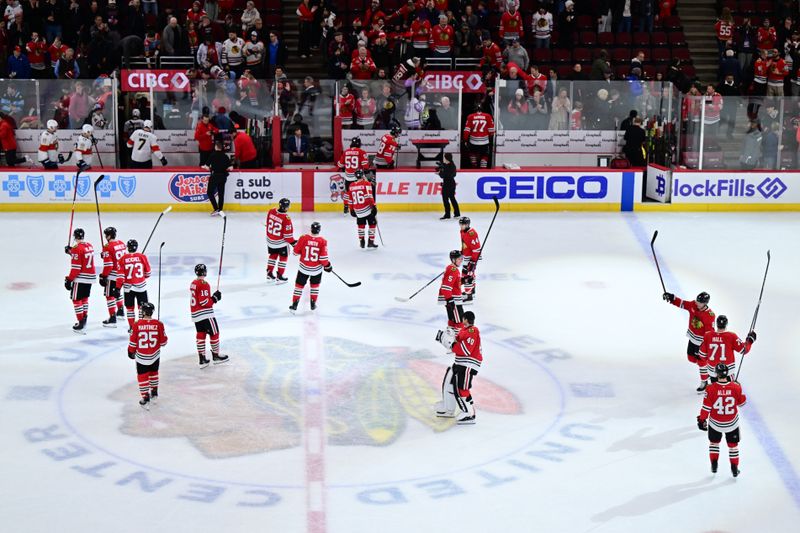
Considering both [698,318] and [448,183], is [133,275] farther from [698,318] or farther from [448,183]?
[448,183]

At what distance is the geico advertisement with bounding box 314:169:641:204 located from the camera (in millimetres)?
21438

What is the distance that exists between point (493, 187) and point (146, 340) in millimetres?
11422

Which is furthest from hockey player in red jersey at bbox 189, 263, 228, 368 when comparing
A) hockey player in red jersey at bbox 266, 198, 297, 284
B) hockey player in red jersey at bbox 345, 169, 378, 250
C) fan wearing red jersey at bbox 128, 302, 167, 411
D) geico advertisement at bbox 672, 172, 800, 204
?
geico advertisement at bbox 672, 172, 800, 204

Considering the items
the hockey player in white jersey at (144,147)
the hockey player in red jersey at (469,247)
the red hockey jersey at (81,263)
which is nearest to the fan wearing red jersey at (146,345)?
the red hockey jersey at (81,263)

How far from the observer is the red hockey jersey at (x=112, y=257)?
532 inches

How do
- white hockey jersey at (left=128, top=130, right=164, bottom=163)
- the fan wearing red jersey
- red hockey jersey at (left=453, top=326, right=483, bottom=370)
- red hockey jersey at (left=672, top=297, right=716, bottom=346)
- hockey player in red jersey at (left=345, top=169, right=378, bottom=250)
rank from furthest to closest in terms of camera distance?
1. white hockey jersey at (left=128, top=130, right=164, bottom=163)
2. hockey player in red jersey at (left=345, top=169, right=378, bottom=250)
3. red hockey jersey at (left=672, top=297, right=716, bottom=346)
4. the fan wearing red jersey
5. red hockey jersey at (left=453, top=326, right=483, bottom=370)

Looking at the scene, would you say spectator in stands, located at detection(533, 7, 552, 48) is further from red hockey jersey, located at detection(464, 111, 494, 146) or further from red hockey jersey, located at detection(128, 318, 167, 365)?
red hockey jersey, located at detection(128, 318, 167, 365)

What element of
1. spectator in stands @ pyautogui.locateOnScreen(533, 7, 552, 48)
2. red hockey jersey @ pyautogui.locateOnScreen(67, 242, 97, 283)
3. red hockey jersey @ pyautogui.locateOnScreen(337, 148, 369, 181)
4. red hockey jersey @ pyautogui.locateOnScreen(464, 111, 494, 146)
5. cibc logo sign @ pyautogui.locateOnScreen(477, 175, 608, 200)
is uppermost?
spectator in stands @ pyautogui.locateOnScreen(533, 7, 552, 48)

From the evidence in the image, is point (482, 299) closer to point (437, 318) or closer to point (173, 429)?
point (437, 318)

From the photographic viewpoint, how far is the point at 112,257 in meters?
13.6

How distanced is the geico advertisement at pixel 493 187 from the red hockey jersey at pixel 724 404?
12.0 metres

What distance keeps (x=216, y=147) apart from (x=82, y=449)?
441 inches

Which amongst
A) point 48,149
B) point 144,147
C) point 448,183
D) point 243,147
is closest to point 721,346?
point 448,183

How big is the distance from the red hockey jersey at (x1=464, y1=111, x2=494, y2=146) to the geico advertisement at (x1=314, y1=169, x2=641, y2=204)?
0.90 meters
